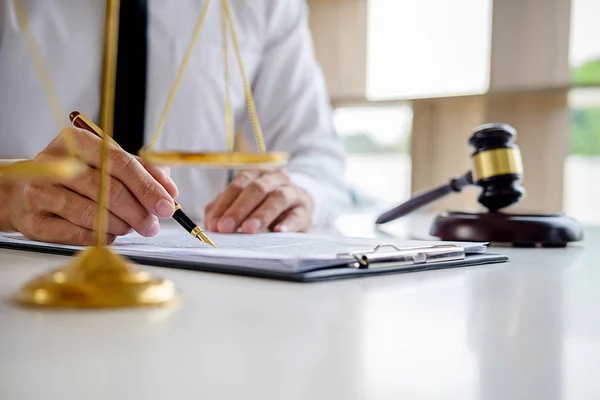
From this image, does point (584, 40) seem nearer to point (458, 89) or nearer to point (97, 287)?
point (458, 89)

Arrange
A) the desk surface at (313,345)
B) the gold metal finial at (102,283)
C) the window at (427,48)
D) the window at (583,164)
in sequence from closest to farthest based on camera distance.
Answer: the desk surface at (313,345), the gold metal finial at (102,283), the window at (583,164), the window at (427,48)

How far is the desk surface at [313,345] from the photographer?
0.39m

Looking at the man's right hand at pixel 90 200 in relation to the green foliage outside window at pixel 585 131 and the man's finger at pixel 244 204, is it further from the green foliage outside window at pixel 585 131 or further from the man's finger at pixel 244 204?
the green foliage outside window at pixel 585 131

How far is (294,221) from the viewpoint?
52.7 inches

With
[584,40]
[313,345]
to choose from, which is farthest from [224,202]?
[584,40]

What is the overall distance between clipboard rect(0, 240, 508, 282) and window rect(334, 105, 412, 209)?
2942 millimetres

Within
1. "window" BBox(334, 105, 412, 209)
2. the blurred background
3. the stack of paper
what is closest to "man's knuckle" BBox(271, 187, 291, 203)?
the stack of paper

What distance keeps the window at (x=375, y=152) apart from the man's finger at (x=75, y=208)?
9.78 ft

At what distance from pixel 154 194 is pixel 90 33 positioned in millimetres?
979

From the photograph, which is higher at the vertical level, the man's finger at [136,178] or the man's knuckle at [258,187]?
the man's knuckle at [258,187]

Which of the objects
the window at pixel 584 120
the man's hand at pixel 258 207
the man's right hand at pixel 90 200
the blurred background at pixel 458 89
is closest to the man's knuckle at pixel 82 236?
the man's right hand at pixel 90 200

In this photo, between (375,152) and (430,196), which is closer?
(430,196)

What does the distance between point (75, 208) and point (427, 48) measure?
2940mm

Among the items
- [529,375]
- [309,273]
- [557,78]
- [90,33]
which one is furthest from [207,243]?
[557,78]
